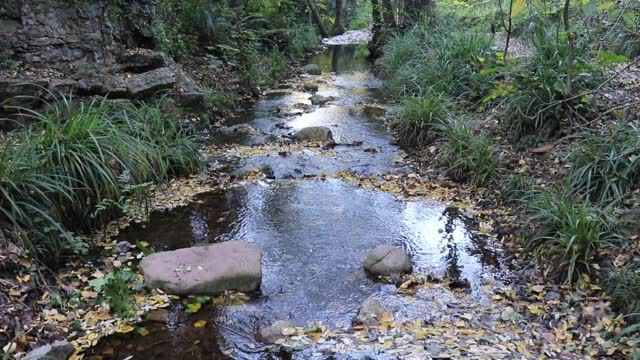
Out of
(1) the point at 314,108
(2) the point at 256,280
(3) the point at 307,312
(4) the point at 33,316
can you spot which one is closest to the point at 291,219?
(2) the point at 256,280

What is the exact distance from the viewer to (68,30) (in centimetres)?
685

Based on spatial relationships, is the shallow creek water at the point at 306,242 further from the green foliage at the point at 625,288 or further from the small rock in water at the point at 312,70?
the small rock in water at the point at 312,70

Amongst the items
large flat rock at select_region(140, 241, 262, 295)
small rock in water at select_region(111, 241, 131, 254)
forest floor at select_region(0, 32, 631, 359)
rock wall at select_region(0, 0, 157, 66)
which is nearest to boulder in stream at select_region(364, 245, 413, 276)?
forest floor at select_region(0, 32, 631, 359)

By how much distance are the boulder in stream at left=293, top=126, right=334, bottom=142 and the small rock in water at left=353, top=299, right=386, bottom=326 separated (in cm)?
458

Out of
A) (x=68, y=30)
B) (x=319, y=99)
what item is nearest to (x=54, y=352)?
(x=68, y=30)

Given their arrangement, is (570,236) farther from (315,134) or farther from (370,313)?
(315,134)

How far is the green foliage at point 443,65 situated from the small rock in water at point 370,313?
186 inches

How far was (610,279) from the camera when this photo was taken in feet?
11.9

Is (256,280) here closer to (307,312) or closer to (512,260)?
(307,312)

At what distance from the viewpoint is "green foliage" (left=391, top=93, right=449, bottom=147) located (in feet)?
24.1

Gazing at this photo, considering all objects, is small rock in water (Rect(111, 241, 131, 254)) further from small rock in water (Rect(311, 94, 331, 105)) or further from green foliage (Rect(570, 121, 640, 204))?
small rock in water (Rect(311, 94, 331, 105))

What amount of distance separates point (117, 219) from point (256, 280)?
1959 millimetres

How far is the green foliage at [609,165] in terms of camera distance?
4441 mm

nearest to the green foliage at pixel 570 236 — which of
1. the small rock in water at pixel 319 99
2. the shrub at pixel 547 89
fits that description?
the shrub at pixel 547 89
